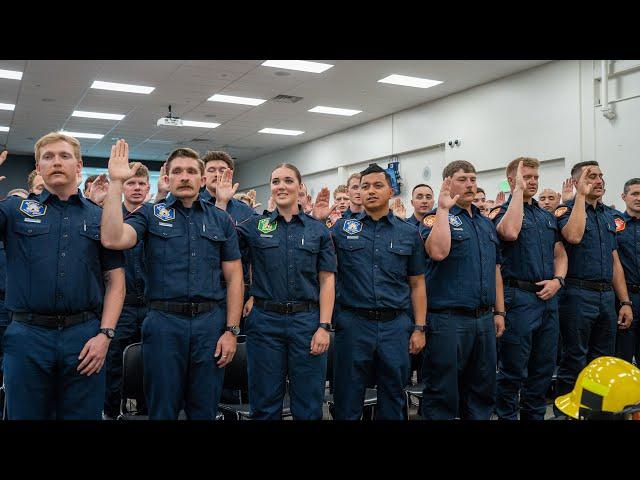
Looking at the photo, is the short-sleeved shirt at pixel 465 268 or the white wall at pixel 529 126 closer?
the short-sleeved shirt at pixel 465 268

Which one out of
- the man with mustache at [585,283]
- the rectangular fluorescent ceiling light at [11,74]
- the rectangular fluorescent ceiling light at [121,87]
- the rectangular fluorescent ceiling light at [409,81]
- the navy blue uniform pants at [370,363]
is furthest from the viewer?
the rectangular fluorescent ceiling light at [121,87]

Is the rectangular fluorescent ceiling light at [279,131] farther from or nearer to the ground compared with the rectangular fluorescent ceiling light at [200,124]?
farther from the ground

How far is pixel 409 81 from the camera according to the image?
9242 millimetres

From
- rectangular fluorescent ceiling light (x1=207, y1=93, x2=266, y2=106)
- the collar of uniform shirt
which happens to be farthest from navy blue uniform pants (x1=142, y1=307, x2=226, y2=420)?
rectangular fluorescent ceiling light (x1=207, y1=93, x2=266, y2=106)

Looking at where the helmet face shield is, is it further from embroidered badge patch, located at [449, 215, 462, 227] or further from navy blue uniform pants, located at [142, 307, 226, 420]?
embroidered badge patch, located at [449, 215, 462, 227]

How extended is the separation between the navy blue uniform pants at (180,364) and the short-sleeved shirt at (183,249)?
113 mm

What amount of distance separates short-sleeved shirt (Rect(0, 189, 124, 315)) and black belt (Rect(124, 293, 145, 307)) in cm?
135

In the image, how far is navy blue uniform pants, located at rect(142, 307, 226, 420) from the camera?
8.31 feet

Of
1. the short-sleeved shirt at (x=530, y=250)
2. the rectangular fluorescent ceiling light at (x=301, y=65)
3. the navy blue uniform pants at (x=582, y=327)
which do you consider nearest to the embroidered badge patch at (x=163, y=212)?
the short-sleeved shirt at (x=530, y=250)

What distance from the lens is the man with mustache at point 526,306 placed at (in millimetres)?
3467

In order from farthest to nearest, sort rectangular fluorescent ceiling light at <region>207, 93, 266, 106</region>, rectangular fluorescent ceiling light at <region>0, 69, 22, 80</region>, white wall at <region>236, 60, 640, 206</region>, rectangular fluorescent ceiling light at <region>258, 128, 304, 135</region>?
rectangular fluorescent ceiling light at <region>258, 128, 304, 135</region>, rectangular fluorescent ceiling light at <region>207, 93, 266, 106</region>, rectangular fluorescent ceiling light at <region>0, 69, 22, 80</region>, white wall at <region>236, 60, 640, 206</region>

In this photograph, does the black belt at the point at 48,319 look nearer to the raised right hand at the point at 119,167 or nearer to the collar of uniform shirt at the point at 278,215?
the raised right hand at the point at 119,167
